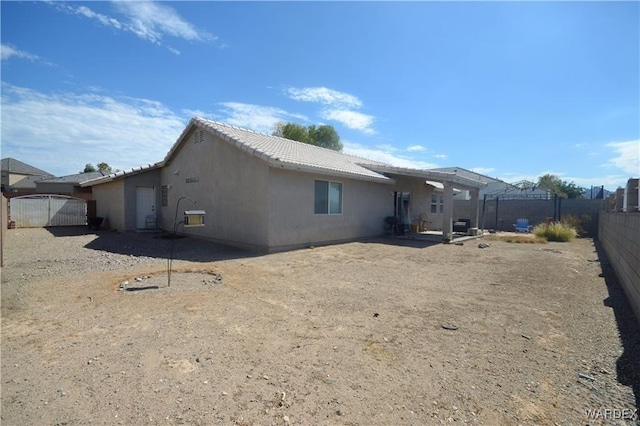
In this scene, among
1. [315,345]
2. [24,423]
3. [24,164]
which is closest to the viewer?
[24,423]

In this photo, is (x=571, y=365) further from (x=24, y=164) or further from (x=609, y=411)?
(x=24, y=164)

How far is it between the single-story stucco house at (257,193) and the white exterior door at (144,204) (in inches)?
1.7

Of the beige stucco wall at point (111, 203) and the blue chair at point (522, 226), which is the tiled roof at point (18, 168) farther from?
the blue chair at point (522, 226)

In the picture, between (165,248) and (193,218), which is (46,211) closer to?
(165,248)

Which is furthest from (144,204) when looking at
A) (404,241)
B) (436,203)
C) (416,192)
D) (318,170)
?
(436,203)

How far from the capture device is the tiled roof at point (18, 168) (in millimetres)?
40031

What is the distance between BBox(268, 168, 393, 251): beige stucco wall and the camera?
1054 centimetres

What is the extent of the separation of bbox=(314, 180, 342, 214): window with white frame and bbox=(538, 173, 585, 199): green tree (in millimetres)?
31399

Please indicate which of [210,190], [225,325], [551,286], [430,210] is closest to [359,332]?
[225,325]

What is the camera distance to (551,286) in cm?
673

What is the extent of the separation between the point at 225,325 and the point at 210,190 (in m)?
9.20

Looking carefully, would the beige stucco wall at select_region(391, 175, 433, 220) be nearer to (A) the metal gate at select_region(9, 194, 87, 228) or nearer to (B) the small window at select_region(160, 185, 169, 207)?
(B) the small window at select_region(160, 185, 169, 207)

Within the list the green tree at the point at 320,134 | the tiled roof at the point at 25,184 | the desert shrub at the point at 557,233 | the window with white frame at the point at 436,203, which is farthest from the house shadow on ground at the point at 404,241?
the tiled roof at the point at 25,184

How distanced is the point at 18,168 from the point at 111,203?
1426 inches
